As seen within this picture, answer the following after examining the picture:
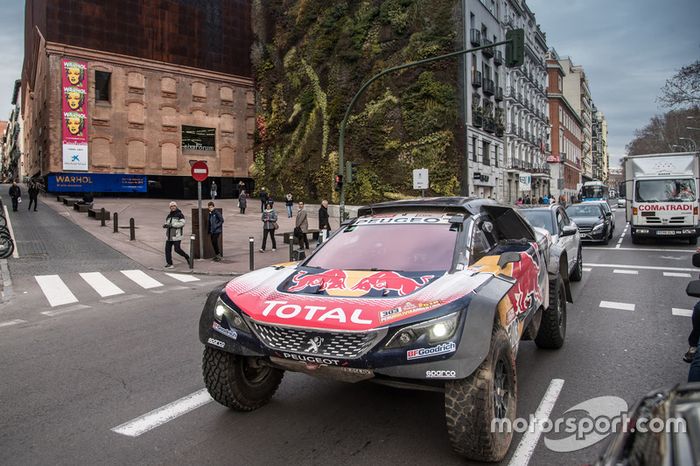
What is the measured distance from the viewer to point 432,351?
304 cm

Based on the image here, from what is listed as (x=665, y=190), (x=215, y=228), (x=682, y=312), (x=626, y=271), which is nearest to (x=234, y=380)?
(x=682, y=312)

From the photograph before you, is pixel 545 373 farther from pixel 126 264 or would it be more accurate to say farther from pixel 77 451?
pixel 126 264

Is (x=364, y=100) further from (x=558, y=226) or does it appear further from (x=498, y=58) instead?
(x=558, y=226)

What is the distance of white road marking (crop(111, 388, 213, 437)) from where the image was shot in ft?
12.8

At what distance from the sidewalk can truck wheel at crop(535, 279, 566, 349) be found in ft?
32.7

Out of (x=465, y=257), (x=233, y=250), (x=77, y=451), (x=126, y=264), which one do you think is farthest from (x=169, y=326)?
(x=233, y=250)

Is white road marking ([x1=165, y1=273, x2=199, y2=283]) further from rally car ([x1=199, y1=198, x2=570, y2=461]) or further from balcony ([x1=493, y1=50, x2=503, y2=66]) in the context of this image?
balcony ([x1=493, y1=50, x2=503, y2=66])

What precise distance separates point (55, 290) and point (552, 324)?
34.1ft

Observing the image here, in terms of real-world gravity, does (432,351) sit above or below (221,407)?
above

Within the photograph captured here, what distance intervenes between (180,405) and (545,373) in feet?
11.3

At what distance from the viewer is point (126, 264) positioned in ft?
51.6

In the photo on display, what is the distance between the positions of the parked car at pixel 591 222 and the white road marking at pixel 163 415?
1764 centimetres

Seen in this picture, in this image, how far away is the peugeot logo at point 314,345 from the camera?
317cm

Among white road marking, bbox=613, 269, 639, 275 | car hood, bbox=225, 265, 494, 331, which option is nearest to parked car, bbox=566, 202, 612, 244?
white road marking, bbox=613, 269, 639, 275
